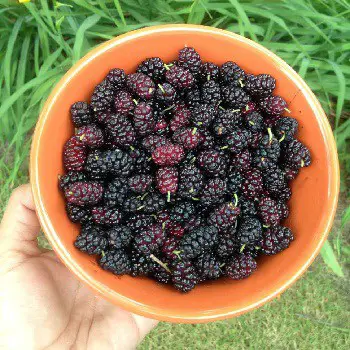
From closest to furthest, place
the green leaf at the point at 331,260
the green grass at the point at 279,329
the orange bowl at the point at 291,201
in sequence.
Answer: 1. the orange bowl at the point at 291,201
2. the green leaf at the point at 331,260
3. the green grass at the point at 279,329

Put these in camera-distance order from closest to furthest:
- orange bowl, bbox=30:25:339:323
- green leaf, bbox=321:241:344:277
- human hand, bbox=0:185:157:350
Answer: orange bowl, bbox=30:25:339:323, human hand, bbox=0:185:157:350, green leaf, bbox=321:241:344:277

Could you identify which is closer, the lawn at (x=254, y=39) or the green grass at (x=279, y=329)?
the lawn at (x=254, y=39)

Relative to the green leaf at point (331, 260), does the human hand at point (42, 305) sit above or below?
above

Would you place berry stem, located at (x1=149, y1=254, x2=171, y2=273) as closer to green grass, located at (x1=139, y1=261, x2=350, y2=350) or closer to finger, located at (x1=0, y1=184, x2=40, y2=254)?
finger, located at (x1=0, y1=184, x2=40, y2=254)

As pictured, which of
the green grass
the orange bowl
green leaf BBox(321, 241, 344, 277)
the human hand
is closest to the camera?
the orange bowl

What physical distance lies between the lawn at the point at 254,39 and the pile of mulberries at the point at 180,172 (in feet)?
0.87

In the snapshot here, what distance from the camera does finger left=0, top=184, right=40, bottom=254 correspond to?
1.08 metres

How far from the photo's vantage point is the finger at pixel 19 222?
1081 mm

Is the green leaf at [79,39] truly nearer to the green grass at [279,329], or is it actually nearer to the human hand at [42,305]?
the human hand at [42,305]

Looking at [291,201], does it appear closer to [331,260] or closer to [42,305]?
[331,260]

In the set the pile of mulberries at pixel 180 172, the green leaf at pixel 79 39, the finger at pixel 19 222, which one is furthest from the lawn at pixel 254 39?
the pile of mulberries at pixel 180 172

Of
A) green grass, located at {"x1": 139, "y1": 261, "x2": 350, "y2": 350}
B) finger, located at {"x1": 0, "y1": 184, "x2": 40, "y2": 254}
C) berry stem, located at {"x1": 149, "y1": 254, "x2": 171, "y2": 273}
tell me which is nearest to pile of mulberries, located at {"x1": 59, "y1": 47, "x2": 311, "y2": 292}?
berry stem, located at {"x1": 149, "y1": 254, "x2": 171, "y2": 273}

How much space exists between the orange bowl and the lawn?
7.5 inches

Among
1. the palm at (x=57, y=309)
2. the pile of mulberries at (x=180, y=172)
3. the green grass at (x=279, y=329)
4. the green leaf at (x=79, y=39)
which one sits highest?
the green leaf at (x=79, y=39)
